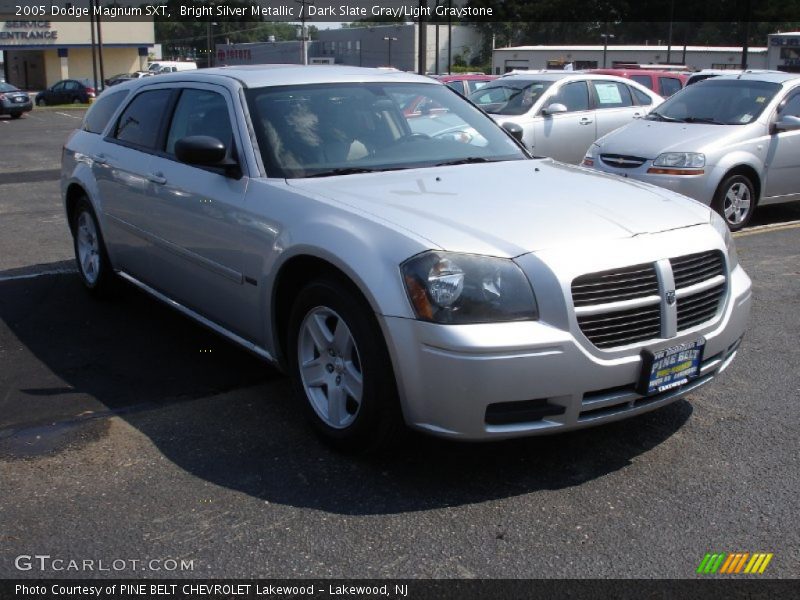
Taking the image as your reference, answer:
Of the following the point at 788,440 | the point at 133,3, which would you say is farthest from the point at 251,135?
the point at 133,3

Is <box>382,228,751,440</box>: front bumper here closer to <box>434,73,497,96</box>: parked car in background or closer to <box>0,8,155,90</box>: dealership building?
<box>434,73,497,96</box>: parked car in background

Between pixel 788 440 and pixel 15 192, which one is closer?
pixel 788 440

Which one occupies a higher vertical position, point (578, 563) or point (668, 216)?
point (668, 216)

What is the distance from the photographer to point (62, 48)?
64750mm

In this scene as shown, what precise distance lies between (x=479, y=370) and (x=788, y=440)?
1.74 m

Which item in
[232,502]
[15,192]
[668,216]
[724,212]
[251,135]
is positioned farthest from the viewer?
[15,192]

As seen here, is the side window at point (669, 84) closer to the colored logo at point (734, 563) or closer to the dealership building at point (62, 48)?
the colored logo at point (734, 563)

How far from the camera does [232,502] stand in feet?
11.9

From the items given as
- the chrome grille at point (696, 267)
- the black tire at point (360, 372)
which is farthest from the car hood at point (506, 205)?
the black tire at point (360, 372)

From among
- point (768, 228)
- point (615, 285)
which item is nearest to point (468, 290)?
point (615, 285)

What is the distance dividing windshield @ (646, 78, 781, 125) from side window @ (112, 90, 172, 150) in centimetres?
626

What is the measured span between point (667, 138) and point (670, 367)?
6.24 meters

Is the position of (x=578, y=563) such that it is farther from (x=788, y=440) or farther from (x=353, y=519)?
(x=788, y=440)

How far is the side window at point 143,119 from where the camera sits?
5.73 m
